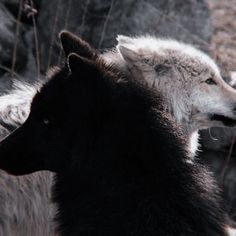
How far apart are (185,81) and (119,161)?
1.73 m

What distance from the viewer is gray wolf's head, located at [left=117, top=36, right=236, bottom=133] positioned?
5.16m

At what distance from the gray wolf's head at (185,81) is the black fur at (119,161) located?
1.31m

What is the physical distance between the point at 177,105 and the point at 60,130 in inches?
62.3

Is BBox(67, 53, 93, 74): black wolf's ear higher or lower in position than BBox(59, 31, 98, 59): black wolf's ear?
lower

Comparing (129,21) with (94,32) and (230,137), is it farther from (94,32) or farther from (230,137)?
(230,137)

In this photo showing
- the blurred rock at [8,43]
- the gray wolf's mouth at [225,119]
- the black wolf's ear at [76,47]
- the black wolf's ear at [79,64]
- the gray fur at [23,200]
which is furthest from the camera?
the blurred rock at [8,43]

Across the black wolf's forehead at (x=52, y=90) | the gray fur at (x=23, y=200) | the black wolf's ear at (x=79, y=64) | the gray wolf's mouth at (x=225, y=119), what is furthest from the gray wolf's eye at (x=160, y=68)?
the black wolf's ear at (x=79, y=64)

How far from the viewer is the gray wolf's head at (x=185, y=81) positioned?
516 cm

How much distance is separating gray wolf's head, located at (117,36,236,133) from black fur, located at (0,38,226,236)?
1.31 m

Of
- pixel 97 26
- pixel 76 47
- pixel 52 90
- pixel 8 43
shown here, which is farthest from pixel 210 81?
pixel 8 43

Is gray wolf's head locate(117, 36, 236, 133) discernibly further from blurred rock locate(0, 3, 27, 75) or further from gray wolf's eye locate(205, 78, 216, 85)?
blurred rock locate(0, 3, 27, 75)

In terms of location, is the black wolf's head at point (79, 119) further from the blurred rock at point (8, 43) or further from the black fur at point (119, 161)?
the blurred rock at point (8, 43)

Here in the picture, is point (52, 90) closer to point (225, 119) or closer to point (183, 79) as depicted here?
point (183, 79)

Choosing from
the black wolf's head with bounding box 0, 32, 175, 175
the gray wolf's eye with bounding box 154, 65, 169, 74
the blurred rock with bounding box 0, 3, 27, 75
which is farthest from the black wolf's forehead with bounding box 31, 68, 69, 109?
the blurred rock with bounding box 0, 3, 27, 75
